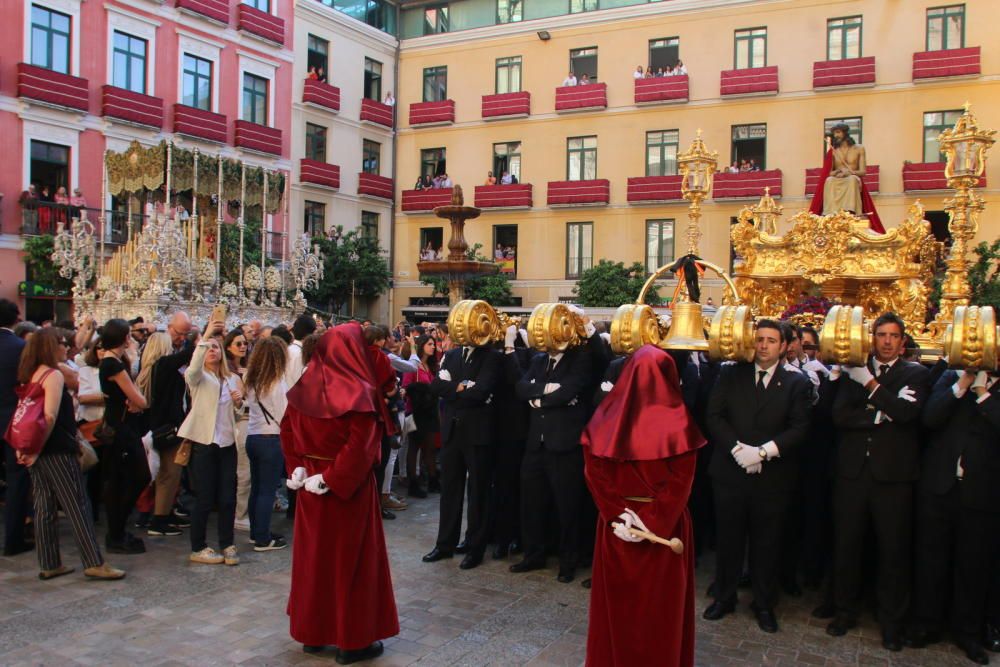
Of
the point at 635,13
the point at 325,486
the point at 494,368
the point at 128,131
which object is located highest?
the point at 635,13

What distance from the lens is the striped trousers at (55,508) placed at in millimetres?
5965

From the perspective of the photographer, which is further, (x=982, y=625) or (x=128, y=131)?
(x=128, y=131)

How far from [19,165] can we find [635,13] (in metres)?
20.5

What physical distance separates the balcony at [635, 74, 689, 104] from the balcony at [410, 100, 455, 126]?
293 inches

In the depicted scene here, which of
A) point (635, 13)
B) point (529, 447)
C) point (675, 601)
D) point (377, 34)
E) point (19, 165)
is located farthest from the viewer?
point (377, 34)

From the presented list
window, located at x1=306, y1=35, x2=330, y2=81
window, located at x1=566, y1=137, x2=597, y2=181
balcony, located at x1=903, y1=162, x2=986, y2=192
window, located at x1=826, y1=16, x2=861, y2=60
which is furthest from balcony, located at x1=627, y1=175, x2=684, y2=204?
window, located at x1=306, y1=35, x2=330, y2=81

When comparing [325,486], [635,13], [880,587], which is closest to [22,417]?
[325,486]

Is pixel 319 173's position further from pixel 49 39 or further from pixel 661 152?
pixel 661 152

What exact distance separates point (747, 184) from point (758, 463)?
75.1 feet

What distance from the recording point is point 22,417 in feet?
19.1

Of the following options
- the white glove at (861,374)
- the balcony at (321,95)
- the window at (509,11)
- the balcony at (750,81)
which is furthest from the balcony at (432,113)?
the white glove at (861,374)

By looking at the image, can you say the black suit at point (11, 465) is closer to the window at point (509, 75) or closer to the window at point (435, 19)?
the window at point (509, 75)

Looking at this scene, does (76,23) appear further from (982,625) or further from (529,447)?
(982,625)

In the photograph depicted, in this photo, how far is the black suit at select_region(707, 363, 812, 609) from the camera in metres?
5.47
